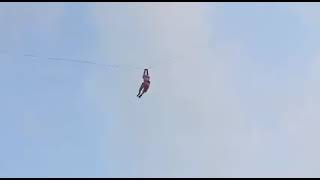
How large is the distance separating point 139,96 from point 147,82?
172cm

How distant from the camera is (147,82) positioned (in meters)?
31.5

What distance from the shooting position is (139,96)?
1223 inches
